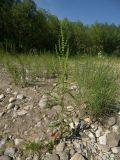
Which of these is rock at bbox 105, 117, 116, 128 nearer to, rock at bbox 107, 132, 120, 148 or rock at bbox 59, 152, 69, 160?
rock at bbox 107, 132, 120, 148

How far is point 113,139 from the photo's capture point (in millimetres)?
3479

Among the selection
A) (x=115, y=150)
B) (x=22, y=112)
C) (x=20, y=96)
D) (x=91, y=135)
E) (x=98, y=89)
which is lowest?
(x=115, y=150)

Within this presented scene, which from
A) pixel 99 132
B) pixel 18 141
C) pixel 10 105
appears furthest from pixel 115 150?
pixel 10 105

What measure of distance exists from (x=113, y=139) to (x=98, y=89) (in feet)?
2.16

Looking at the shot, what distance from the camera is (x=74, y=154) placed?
10.6ft

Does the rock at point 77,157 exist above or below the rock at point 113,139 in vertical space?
below

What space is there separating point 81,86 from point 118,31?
31479 mm

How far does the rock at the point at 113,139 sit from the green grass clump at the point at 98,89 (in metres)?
0.37

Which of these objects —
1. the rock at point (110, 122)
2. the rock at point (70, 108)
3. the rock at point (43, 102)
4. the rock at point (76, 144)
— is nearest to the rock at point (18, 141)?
the rock at point (76, 144)

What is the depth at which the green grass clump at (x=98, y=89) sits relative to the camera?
3715mm

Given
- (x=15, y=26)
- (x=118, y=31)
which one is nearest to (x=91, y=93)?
(x=15, y=26)

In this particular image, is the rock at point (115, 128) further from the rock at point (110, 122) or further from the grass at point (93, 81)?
the grass at point (93, 81)

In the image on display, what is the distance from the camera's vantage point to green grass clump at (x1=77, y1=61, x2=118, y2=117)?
371cm

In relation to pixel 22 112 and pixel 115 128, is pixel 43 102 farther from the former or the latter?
pixel 115 128
